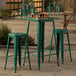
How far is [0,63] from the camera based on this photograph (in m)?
8.73

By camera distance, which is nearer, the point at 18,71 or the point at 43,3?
the point at 18,71

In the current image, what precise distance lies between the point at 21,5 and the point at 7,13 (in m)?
11.1

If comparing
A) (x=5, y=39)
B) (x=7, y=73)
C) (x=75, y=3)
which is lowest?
(x=7, y=73)

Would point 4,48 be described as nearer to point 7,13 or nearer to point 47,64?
point 47,64

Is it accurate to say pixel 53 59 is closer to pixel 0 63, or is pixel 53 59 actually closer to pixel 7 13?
pixel 0 63

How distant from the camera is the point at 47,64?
865 cm

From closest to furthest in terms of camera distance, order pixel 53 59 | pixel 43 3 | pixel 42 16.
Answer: pixel 42 16 < pixel 53 59 < pixel 43 3

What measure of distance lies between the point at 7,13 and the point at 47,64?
23.8 m

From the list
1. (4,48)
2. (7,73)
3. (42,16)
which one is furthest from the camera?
(4,48)

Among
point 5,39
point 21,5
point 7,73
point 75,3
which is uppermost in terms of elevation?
point 21,5

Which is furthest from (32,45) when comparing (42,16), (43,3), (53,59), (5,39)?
(43,3)

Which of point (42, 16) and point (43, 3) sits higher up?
point (43, 3)

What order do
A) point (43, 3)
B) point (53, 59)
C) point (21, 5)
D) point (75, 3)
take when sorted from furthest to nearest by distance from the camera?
point (43, 3), point (21, 5), point (75, 3), point (53, 59)

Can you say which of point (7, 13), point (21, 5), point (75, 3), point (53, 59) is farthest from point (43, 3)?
point (53, 59)
